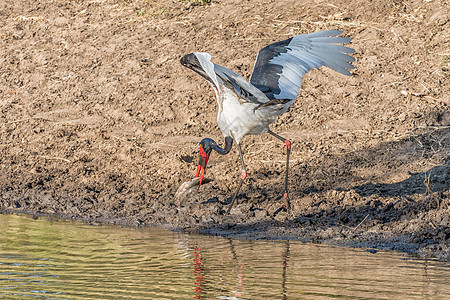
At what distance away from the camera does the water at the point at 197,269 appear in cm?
442

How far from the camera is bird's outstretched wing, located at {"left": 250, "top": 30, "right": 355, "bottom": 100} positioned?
6.75m

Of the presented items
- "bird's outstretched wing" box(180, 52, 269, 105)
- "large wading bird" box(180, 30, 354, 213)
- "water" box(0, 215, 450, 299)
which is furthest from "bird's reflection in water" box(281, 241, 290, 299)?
"bird's outstretched wing" box(180, 52, 269, 105)

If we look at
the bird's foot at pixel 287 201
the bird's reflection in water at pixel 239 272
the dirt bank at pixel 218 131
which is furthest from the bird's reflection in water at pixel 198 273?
the bird's foot at pixel 287 201

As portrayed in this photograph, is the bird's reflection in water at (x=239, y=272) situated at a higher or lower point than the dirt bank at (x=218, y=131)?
lower

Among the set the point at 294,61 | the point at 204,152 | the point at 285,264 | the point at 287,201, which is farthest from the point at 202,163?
the point at 285,264

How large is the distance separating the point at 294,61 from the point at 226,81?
937 millimetres

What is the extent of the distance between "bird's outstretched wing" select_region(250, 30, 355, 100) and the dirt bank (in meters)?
1.28

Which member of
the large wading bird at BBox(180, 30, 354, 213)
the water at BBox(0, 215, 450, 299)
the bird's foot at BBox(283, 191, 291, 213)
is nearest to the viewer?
the water at BBox(0, 215, 450, 299)

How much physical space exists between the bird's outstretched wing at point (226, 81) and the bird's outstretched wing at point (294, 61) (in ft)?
0.75

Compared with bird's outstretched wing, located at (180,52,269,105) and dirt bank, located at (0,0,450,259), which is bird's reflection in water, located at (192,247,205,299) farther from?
bird's outstretched wing, located at (180,52,269,105)

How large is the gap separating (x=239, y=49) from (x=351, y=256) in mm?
5211

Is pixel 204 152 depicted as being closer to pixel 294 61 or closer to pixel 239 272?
pixel 294 61

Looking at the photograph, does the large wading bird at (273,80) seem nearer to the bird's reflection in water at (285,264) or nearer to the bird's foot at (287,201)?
the bird's foot at (287,201)

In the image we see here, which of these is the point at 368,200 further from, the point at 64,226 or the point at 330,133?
the point at 64,226
